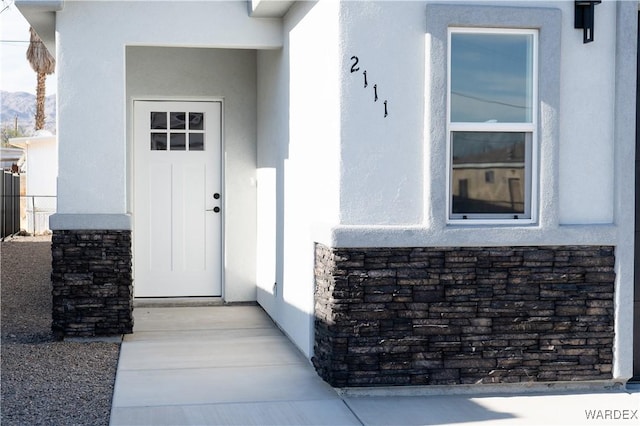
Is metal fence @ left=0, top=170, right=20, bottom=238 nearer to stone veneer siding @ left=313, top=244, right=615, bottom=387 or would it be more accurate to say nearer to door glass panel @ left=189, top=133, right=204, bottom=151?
door glass panel @ left=189, top=133, right=204, bottom=151

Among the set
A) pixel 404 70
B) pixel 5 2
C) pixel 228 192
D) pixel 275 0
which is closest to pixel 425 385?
pixel 404 70

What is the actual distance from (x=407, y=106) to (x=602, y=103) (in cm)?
163

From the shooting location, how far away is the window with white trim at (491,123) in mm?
7230

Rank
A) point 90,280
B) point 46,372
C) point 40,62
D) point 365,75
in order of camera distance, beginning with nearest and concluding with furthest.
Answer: point 365,75 → point 46,372 → point 90,280 → point 40,62

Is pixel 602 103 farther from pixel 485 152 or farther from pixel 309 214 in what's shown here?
pixel 309 214

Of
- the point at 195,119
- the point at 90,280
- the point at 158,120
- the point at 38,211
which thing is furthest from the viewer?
the point at 38,211

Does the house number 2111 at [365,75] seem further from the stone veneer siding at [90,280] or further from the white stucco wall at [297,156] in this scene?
the stone veneer siding at [90,280]

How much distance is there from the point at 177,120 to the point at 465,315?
5.64 m

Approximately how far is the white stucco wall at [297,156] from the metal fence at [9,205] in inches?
480

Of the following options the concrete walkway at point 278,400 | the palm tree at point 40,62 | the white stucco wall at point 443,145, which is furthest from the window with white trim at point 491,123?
the palm tree at point 40,62

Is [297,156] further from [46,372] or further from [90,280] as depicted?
[46,372]

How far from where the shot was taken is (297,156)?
870 centimetres

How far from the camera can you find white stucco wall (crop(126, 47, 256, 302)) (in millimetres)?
11391

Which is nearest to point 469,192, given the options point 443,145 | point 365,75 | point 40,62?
point 443,145
